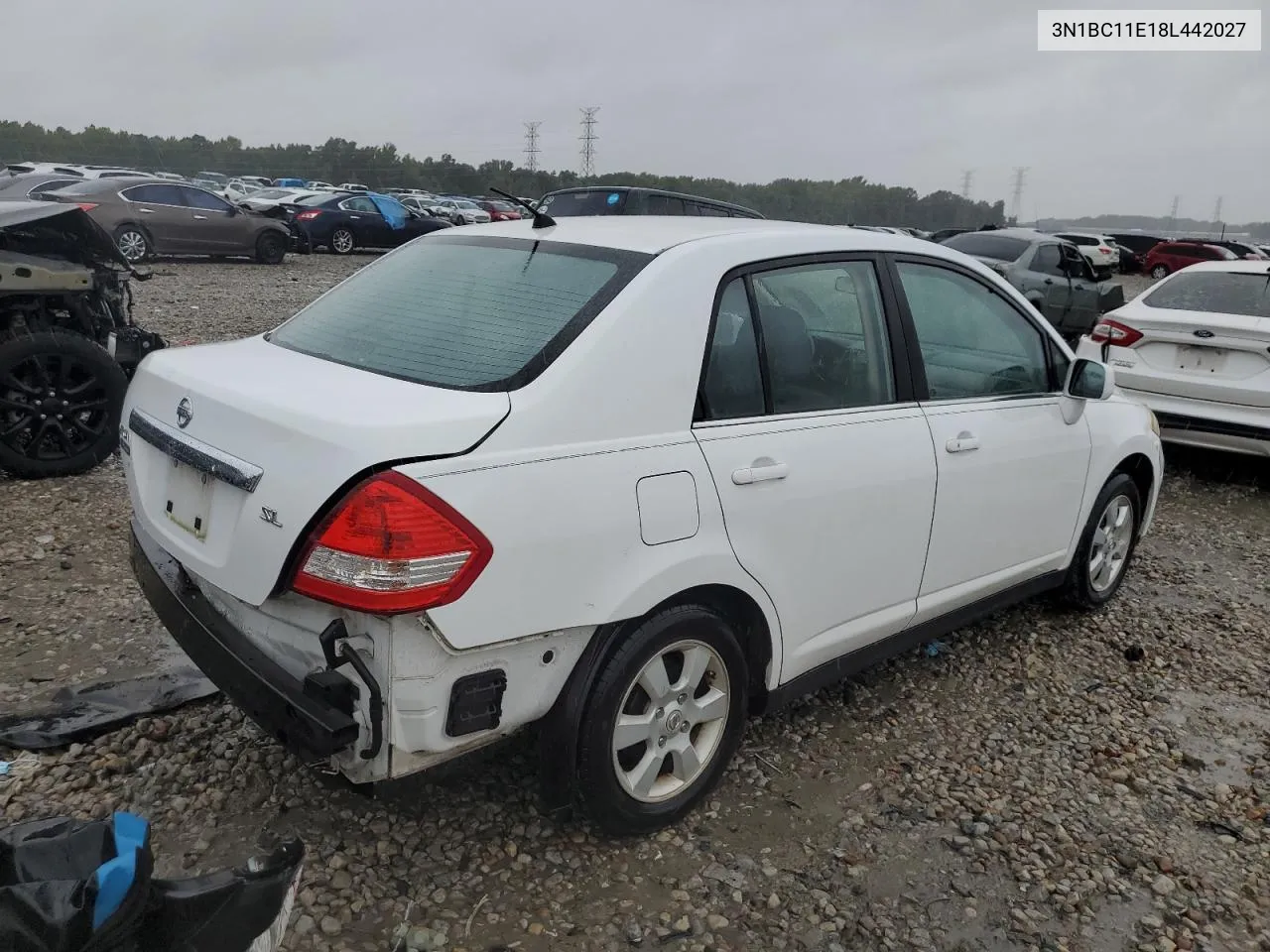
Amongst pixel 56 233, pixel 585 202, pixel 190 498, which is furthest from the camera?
pixel 585 202

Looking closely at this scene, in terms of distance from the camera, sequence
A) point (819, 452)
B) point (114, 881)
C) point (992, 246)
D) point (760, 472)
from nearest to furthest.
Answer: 1. point (114, 881)
2. point (760, 472)
3. point (819, 452)
4. point (992, 246)

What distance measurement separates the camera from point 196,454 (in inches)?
94.9

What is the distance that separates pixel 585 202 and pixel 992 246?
606 cm

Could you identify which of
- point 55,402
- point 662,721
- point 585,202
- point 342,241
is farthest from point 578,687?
point 342,241

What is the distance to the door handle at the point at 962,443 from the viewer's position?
3.27m

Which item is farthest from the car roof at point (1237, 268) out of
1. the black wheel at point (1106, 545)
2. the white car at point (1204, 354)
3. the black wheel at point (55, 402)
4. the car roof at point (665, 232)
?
the black wheel at point (55, 402)

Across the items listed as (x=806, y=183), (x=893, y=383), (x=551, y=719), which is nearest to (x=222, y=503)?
(x=551, y=719)

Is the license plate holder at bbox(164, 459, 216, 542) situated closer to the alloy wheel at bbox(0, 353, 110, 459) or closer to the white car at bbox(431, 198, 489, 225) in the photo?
the alloy wheel at bbox(0, 353, 110, 459)

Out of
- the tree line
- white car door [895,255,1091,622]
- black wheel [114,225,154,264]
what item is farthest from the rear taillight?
the tree line

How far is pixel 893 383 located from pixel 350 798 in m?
2.16

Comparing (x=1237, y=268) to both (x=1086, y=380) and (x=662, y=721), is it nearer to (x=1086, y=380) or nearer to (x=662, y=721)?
(x=1086, y=380)

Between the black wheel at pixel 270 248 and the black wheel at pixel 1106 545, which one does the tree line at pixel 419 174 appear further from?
the black wheel at pixel 1106 545

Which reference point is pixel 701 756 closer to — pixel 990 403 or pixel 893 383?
pixel 893 383

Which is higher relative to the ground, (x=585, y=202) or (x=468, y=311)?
(x=585, y=202)
